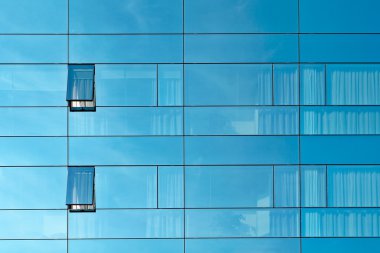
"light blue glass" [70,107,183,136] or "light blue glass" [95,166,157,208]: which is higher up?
"light blue glass" [70,107,183,136]

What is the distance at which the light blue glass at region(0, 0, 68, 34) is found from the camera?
35.1ft

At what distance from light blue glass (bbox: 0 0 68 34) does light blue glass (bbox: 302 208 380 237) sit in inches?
399

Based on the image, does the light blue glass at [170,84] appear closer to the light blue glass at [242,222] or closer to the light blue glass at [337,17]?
the light blue glass at [242,222]

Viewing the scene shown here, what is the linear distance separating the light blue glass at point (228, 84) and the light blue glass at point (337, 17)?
206cm

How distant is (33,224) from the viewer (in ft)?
34.6

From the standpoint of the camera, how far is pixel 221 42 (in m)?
10.7

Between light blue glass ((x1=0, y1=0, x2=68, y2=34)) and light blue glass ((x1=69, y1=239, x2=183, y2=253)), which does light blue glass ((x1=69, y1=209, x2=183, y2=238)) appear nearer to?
light blue glass ((x1=69, y1=239, x2=183, y2=253))

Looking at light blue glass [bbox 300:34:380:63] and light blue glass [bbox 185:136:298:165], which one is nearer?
light blue glass [bbox 185:136:298:165]

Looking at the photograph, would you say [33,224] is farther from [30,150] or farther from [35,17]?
[35,17]

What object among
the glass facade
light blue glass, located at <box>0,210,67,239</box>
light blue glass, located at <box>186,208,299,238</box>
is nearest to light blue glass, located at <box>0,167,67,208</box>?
the glass facade

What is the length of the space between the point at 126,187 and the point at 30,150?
3.30 meters

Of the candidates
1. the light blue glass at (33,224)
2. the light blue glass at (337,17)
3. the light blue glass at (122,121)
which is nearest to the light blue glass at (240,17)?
the light blue glass at (337,17)

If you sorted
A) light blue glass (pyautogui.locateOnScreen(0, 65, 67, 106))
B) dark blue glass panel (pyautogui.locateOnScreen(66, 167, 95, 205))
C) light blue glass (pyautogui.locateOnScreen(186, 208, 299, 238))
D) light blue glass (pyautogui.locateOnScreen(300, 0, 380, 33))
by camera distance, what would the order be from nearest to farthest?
dark blue glass panel (pyautogui.locateOnScreen(66, 167, 95, 205))
light blue glass (pyautogui.locateOnScreen(186, 208, 299, 238))
light blue glass (pyautogui.locateOnScreen(0, 65, 67, 106))
light blue glass (pyautogui.locateOnScreen(300, 0, 380, 33))

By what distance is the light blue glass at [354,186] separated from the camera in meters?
10.6
